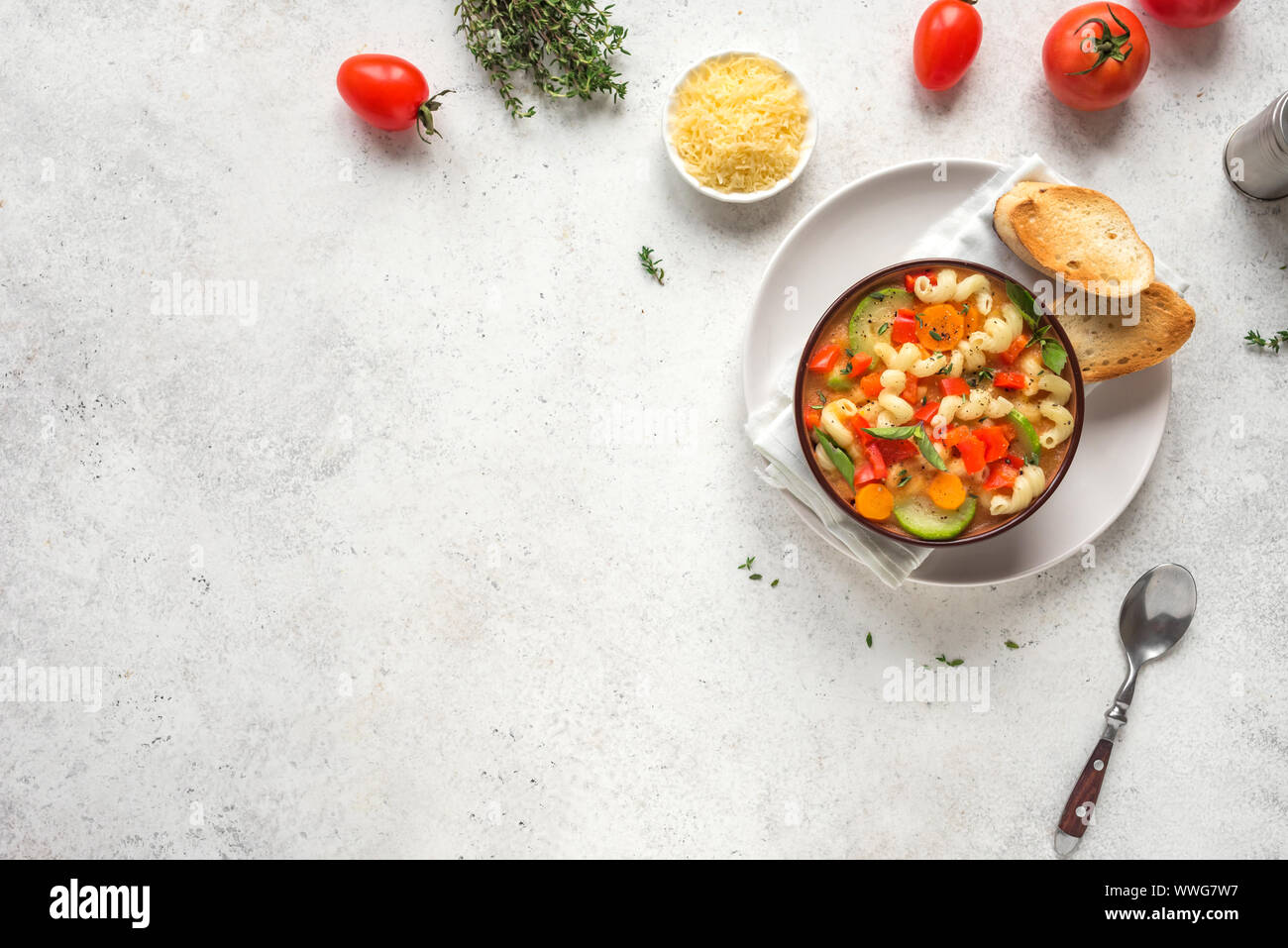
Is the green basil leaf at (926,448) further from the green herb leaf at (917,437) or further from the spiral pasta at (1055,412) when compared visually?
the spiral pasta at (1055,412)

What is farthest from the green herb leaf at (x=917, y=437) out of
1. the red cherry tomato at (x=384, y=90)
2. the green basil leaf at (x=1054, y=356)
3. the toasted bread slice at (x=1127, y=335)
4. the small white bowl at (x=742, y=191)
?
the red cherry tomato at (x=384, y=90)

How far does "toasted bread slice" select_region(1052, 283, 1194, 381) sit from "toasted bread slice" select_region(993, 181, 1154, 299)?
0.06m

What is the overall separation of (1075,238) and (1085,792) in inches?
58.7

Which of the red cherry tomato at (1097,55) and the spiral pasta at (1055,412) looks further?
the red cherry tomato at (1097,55)

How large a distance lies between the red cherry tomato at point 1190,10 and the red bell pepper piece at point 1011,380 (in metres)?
1.19

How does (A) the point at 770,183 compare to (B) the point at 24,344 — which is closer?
(A) the point at 770,183

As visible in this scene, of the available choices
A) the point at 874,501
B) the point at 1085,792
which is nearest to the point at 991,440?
the point at 874,501

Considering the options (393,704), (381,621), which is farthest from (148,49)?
(393,704)

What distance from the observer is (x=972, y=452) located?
191 cm

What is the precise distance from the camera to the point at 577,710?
243 cm

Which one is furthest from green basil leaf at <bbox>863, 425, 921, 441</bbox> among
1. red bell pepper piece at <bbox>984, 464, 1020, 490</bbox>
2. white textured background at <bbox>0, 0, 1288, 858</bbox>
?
white textured background at <bbox>0, 0, 1288, 858</bbox>

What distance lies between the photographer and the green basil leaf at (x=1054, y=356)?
195cm

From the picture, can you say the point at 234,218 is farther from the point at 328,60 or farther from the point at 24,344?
the point at 24,344

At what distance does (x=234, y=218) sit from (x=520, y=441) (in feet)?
3.41
